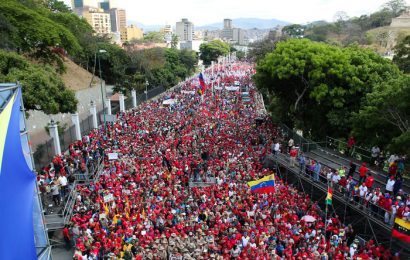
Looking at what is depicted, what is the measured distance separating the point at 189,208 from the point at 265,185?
3.32m

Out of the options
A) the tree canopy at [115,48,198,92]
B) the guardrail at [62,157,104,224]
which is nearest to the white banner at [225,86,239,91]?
the tree canopy at [115,48,198,92]

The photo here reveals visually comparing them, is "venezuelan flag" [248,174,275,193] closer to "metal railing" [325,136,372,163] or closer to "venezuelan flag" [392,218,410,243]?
"venezuelan flag" [392,218,410,243]

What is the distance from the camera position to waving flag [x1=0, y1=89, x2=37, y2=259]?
4.52m

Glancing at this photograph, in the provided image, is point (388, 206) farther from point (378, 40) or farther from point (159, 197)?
point (378, 40)

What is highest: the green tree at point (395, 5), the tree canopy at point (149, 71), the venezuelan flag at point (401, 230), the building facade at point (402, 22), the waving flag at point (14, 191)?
the green tree at point (395, 5)

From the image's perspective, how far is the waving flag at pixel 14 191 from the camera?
452 cm

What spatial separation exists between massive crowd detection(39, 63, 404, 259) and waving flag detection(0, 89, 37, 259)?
22.0ft

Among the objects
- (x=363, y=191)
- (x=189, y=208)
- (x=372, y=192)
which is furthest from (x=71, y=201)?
(x=372, y=192)

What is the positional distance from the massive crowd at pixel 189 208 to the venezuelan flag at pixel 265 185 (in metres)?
0.47

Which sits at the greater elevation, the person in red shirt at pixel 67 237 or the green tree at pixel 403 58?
the green tree at pixel 403 58

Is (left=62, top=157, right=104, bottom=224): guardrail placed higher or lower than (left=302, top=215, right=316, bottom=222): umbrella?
higher

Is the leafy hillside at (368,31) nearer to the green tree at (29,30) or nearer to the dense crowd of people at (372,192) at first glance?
the green tree at (29,30)

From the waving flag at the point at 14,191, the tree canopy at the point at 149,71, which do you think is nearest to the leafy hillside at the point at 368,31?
the tree canopy at the point at 149,71

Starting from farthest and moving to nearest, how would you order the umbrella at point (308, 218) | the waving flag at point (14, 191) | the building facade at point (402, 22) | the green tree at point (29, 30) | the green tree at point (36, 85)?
the building facade at point (402, 22), the green tree at point (29, 30), the green tree at point (36, 85), the umbrella at point (308, 218), the waving flag at point (14, 191)
